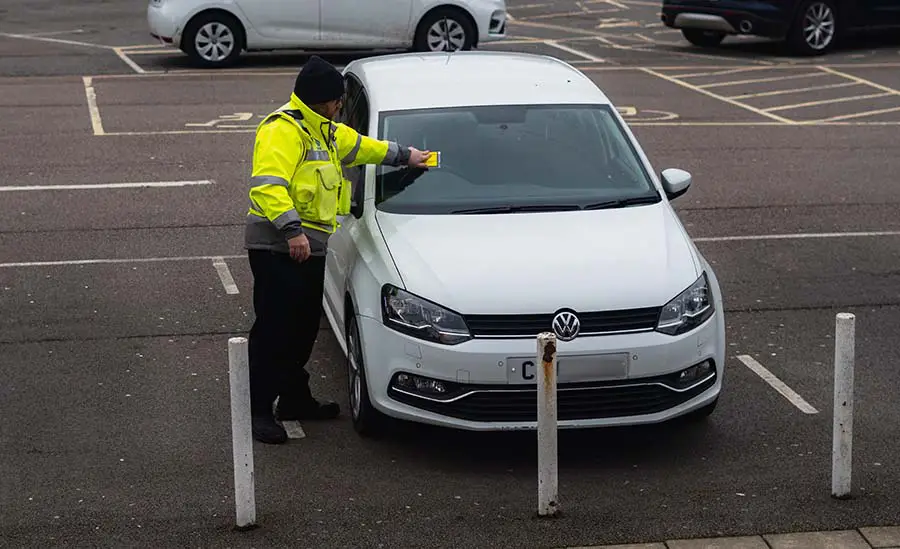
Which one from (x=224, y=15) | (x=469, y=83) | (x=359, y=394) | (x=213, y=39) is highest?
(x=469, y=83)

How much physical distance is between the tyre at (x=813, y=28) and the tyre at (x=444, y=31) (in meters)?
4.87

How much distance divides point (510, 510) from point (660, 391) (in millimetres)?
916

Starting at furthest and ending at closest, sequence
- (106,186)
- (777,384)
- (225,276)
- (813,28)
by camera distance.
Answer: (813,28)
(106,186)
(225,276)
(777,384)

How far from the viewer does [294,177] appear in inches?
281

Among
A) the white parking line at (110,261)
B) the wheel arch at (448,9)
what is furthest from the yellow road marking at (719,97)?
the white parking line at (110,261)

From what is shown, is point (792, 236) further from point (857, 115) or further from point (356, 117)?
point (857, 115)

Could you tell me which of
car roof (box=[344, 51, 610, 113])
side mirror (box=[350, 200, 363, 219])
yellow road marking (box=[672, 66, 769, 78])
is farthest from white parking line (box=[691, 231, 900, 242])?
yellow road marking (box=[672, 66, 769, 78])

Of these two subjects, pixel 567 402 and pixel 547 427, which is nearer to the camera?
pixel 547 427

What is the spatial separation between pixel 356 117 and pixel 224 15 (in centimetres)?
1275

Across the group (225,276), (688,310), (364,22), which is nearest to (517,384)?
(688,310)

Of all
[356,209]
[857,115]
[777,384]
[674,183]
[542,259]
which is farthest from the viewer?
[857,115]

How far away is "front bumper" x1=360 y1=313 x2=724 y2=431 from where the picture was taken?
6.55 metres

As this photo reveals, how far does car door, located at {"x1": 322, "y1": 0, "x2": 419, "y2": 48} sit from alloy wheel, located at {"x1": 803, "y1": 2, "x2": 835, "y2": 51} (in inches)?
238

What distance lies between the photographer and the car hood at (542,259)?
262 inches
